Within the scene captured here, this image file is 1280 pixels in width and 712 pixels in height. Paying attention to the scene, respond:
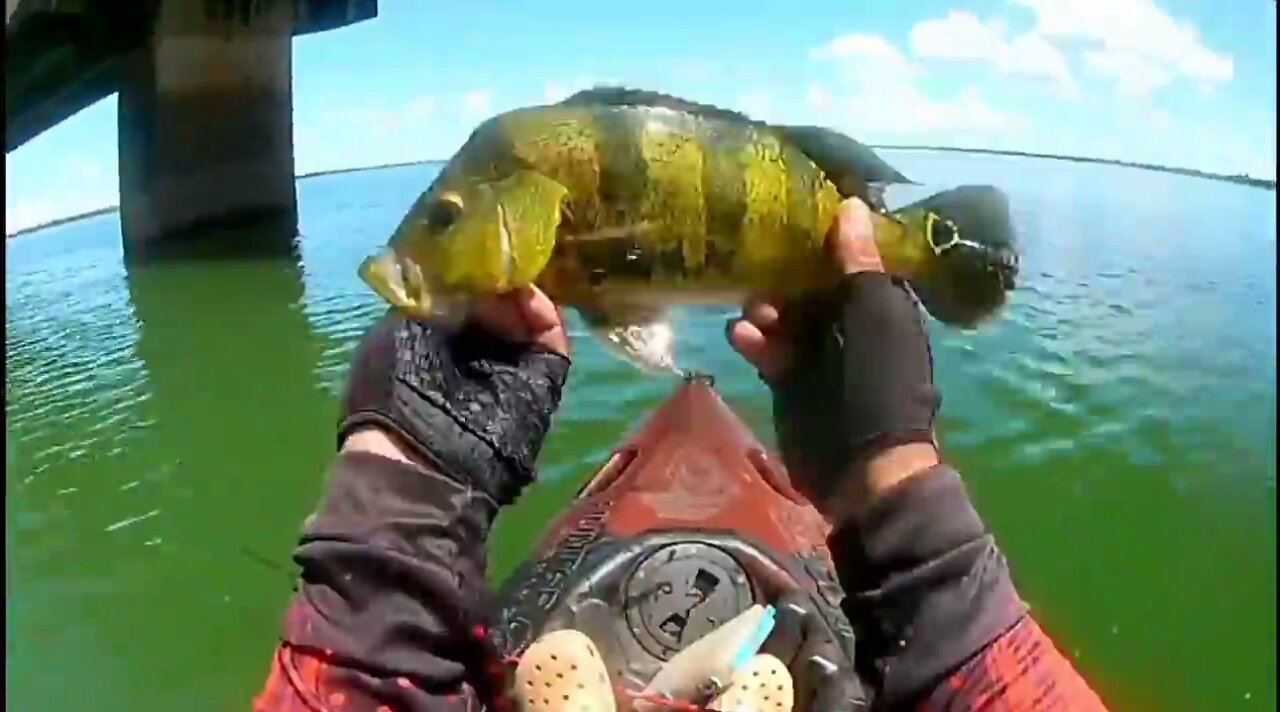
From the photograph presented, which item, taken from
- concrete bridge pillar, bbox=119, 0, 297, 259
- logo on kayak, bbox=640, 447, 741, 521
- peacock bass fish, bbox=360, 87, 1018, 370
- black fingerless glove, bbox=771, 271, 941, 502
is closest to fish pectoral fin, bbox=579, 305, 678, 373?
peacock bass fish, bbox=360, 87, 1018, 370

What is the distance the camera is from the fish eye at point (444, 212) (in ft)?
3.88

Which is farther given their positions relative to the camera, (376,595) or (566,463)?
(566,463)

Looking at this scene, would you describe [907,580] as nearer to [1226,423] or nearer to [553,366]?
[553,366]

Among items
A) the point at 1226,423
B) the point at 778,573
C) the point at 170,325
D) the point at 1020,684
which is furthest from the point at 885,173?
the point at 170,325

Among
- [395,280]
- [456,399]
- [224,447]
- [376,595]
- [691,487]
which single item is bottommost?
[224,447]

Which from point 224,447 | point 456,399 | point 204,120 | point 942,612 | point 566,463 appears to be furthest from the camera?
point 204,120

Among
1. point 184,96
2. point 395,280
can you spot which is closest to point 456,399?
point 395,280

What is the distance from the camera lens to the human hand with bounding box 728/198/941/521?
1179 millimetres

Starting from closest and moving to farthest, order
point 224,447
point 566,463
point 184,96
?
point 566,463
point 224,447
point 184,96

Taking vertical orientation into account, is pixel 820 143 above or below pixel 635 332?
above

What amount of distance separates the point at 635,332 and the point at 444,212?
27 centimetres

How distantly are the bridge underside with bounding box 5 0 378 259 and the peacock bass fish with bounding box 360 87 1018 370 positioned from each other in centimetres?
1230

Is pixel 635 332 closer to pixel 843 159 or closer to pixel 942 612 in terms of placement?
pixel 843 159

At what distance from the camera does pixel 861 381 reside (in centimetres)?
119
